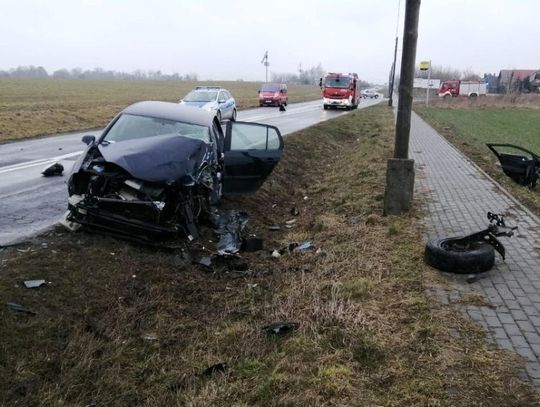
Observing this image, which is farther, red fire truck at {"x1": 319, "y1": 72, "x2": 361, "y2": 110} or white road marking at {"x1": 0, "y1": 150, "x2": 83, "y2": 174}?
red fire truck at {"x1": 319, "y1": 72, "x2": 361, "y2": 110}

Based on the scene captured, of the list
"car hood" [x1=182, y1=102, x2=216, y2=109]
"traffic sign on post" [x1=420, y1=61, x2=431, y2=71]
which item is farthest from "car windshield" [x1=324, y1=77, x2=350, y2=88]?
"car hood" [x1=182, y1=102, x2=216, y2=109]

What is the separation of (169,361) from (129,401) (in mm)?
537

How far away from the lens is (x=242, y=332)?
459 centimetres

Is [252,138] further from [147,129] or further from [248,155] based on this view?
[147,129]

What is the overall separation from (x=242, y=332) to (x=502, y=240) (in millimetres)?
3999

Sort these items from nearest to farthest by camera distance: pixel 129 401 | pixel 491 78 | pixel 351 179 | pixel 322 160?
1. pixel 129 401
2. pixel 351 179
3. pixel 322 160
4. pixel 491 78

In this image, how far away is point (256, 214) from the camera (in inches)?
370

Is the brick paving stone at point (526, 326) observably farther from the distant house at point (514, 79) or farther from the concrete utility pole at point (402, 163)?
the distant house at point (514, 79)

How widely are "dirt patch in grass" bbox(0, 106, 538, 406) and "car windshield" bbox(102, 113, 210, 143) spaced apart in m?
1.74

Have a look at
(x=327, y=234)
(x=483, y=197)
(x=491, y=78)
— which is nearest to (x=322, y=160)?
(x=483, y=197)

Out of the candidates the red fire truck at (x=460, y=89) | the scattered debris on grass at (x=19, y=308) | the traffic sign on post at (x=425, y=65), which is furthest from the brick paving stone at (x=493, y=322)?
the red fire truck at (x=460, y=89)

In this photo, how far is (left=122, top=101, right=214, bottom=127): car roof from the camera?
813 cm

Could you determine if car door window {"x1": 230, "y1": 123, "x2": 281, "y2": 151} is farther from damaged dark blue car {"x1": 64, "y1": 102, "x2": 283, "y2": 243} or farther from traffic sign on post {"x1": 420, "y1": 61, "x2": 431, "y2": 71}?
traffic sign on post {"x1": 420, "y1": 61, "x2": 431, "y2": 71}

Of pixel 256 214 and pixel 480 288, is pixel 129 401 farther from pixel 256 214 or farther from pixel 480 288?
pixel 256 214
